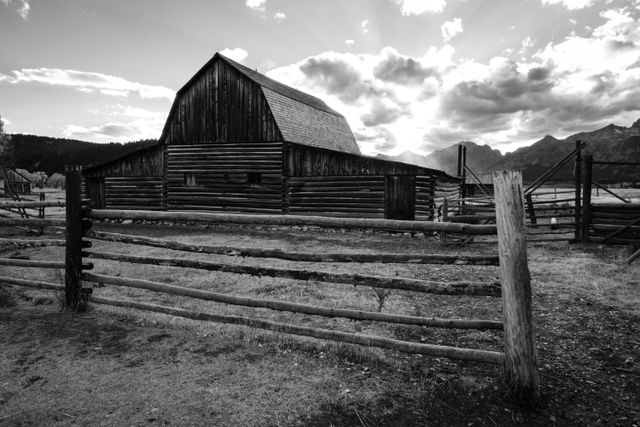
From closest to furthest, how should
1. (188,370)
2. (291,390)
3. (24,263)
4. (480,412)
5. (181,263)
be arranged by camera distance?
(480,412)
(291,390)
(188,370)
(181,263)
(24,263)

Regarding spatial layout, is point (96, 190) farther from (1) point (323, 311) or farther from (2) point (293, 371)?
(2) point (293, 371)

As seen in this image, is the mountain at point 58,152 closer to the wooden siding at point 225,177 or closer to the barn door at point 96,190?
the barn door at point 96,190

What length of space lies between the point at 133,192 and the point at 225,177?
5.89 meters

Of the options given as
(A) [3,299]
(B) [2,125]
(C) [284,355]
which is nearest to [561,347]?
(C) [284,355]

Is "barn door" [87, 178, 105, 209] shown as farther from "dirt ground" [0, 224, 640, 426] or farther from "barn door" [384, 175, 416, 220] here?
"dirt ground" [0, 224, 640, 426]

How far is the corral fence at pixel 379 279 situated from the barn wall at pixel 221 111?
12616mm

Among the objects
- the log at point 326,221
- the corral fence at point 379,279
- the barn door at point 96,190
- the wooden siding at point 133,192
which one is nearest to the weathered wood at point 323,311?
the corral fence at point 379,279

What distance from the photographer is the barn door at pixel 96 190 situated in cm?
2053

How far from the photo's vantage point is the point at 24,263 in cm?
575

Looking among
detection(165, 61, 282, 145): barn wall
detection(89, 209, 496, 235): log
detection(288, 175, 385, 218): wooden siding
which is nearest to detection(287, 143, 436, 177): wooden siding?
detection(288, 175, 385, 218): wooden siding

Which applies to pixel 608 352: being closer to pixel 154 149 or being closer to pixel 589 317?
pixel 589 317

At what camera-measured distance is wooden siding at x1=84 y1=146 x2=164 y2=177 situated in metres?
19.2

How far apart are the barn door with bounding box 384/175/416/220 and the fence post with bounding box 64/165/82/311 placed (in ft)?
40.1

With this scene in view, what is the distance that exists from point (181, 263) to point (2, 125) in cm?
7114
